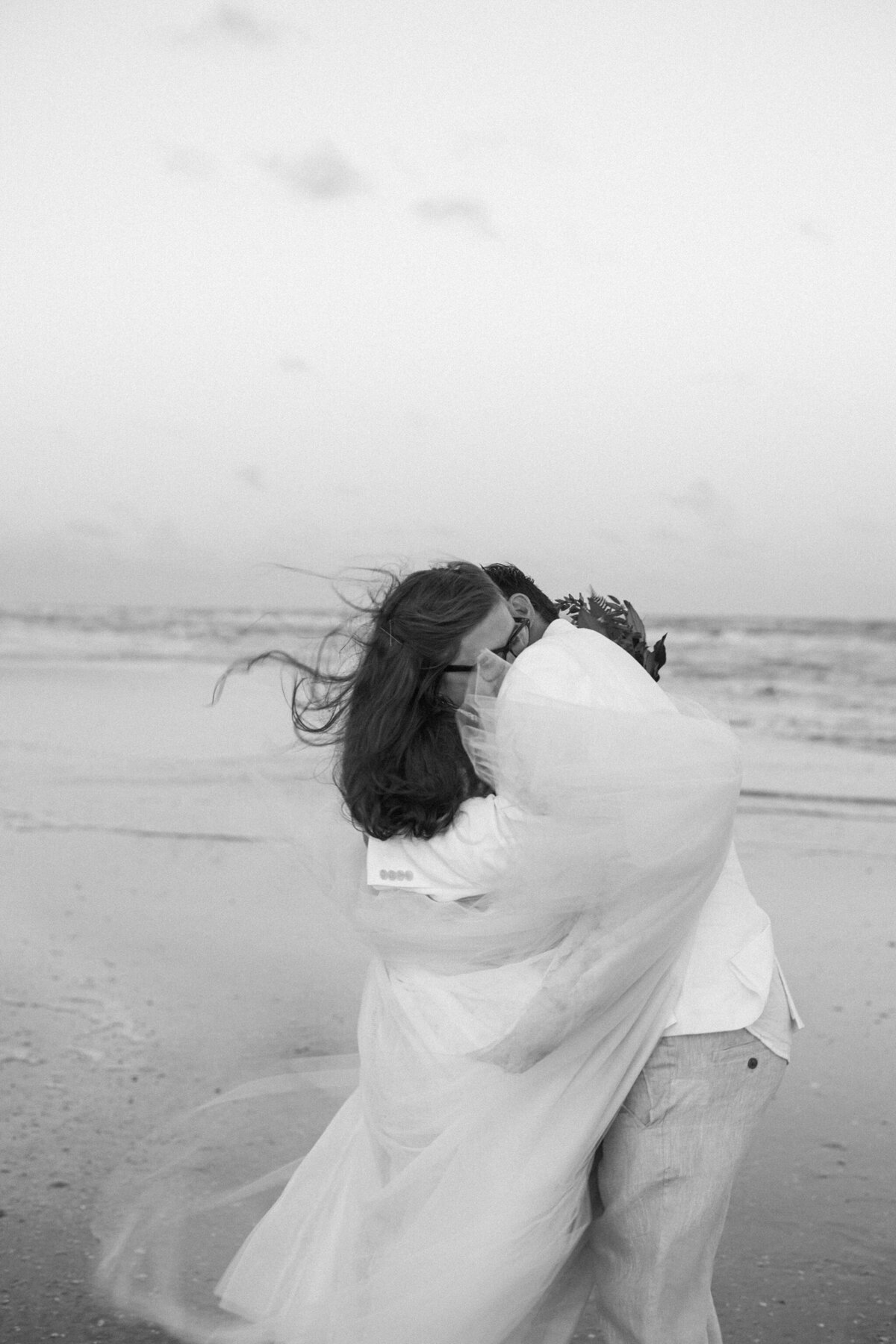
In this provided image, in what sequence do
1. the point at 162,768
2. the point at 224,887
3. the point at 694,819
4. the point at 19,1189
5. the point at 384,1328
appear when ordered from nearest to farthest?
the point at 694,819 < the point at 384,1328 < the point at 19,1189 < the point at 224,887 < the point at 162,768

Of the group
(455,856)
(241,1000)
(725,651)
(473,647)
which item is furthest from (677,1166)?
(725,651)

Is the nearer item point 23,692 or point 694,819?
point 694,819

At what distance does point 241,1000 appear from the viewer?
597 cm

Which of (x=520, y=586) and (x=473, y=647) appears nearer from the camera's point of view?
(x=473, y=647)

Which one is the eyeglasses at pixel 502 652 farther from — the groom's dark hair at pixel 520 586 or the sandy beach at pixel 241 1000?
the sandy beach at pixel 241 1000

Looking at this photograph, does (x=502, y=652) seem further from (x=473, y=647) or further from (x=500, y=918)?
(x=500, y=918)

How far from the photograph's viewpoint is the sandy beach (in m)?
3.72

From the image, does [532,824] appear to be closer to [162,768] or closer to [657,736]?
[657,736]

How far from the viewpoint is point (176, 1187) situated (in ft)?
14.0

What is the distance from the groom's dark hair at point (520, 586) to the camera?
129 inches

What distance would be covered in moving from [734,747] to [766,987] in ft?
1.45

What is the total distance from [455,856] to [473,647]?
1.32 ft

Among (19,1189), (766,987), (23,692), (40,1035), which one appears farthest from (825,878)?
(23,692)

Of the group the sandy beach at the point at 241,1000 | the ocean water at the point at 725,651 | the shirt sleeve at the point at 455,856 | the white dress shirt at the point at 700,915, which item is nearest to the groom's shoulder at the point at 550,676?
the white dress shirt at the point at 700,915
